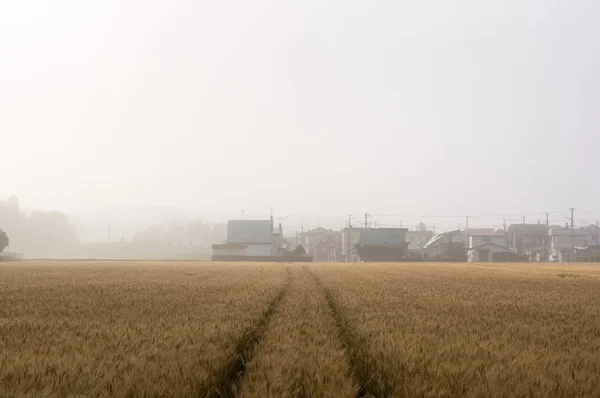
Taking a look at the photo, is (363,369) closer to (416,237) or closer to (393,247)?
(393,247)

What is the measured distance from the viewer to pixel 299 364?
21.1 ft

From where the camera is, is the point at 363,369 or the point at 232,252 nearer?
the point at 363,369

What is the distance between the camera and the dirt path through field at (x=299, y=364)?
5.29 meters

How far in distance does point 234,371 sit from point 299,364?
86 centimetres

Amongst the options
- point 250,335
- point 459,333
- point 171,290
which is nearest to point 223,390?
point 250,335

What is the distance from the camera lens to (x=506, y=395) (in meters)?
5.23

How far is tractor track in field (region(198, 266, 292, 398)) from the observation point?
5465 mm

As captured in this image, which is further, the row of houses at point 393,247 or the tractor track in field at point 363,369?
the row of houses at point 393,247

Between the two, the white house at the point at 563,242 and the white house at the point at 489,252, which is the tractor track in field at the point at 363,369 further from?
the white house at the point at 563,242

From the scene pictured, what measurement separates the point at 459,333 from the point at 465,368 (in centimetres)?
328

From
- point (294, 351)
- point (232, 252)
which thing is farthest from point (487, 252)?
point (294, 351)

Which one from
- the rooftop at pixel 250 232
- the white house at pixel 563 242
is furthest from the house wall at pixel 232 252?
the white house at pixel 563 242

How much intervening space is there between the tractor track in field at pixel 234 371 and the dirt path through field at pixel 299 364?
0.14 m

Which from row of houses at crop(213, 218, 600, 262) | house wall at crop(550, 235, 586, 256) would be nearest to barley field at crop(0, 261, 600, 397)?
row of houses at crop(213, 218, 600, 262)
